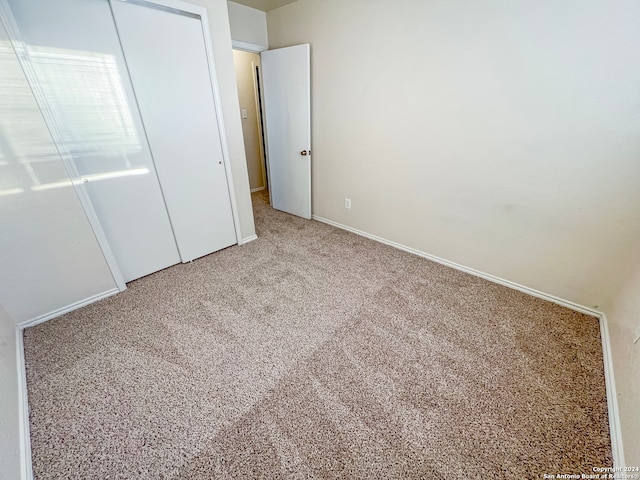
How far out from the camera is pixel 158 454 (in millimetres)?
1085

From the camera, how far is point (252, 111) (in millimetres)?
4051

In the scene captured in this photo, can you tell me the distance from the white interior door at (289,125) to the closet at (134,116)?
1013mm

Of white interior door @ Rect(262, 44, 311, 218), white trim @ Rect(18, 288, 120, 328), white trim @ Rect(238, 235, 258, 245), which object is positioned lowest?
white trim @ Rect(18, 288, 120, 328)

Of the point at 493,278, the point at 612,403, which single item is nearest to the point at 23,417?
the point at 612,403

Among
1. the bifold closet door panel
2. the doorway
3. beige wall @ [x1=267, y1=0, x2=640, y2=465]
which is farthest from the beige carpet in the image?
the doorway

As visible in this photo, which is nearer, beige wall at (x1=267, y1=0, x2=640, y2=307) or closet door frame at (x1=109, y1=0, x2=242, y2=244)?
beige wall at (x1=267, y1=0, x2=640, y2=307)

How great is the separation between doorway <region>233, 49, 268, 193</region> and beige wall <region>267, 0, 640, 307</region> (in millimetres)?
1147

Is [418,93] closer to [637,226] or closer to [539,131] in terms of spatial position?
[539,131]

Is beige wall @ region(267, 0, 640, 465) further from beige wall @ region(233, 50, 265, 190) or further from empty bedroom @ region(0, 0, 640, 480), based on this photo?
beige wall @ region(233, 50, 265, 190)


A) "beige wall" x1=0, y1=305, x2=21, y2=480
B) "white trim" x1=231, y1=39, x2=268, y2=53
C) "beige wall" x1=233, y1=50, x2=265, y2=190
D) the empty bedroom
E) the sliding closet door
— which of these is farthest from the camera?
"beige wall" x1=233, y1=50, x2=265, y2=190

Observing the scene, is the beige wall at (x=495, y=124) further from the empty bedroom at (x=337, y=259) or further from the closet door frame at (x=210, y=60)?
the closet door frame at (x=210, y=60)

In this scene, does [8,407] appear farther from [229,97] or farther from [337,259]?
[229,97]

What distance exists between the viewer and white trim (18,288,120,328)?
68.0 inches

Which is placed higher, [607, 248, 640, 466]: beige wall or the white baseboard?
[607, 248, 640, 466]: beige wall
